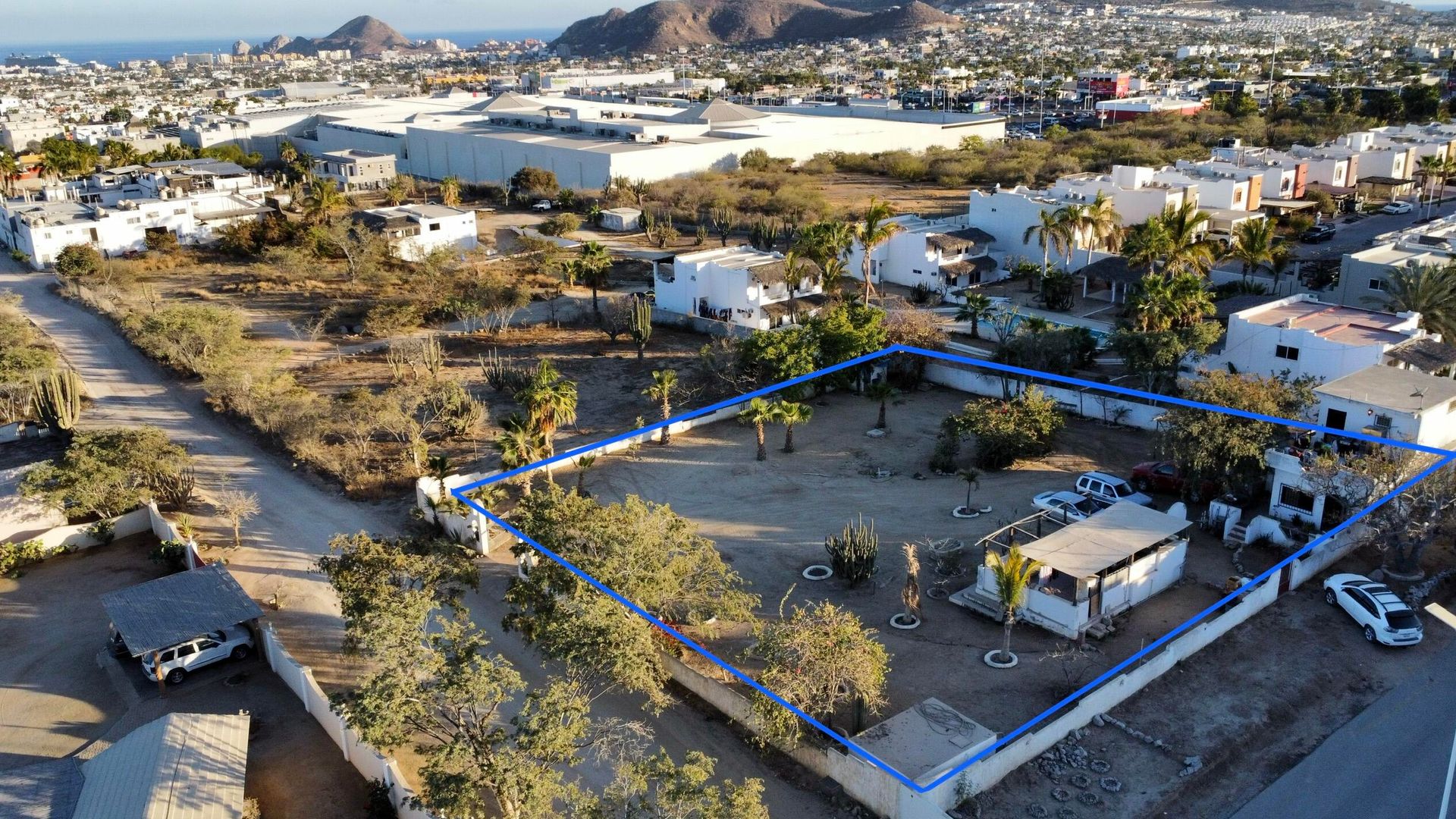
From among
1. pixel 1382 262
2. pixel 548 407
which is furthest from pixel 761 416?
pixel 1382 262

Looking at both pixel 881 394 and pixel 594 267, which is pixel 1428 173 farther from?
pixel 594 267

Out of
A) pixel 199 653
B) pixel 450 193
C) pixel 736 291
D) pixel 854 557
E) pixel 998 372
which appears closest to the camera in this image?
pixel 199 653

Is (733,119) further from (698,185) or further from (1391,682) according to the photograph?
(1391,682)

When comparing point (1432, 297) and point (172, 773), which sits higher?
point (1432, 297)

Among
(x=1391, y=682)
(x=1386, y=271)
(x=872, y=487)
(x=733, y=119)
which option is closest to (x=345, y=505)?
(x=872, y=487)

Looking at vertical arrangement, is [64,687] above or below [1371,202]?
below

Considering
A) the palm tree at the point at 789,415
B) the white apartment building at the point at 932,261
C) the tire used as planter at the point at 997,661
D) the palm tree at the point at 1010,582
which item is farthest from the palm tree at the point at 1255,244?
the tire used as planter at the point at 997,661

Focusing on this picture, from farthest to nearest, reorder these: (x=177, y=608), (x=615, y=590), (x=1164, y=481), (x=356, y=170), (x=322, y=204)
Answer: (x=356, y=170) < (x=322, y=204) < (x=1164, y=481) < (x=177, y=608) < (x=615, y=590)
